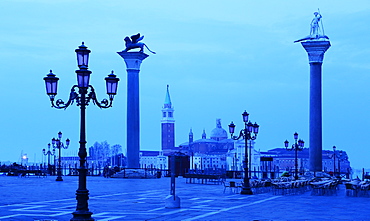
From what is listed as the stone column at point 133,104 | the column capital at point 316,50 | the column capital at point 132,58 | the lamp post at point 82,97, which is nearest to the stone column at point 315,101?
the column capital at point 316,50

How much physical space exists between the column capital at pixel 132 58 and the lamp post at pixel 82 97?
118 ft

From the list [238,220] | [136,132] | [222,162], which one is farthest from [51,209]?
[222,162]

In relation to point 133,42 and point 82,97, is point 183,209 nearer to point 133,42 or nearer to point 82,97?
point 82,97

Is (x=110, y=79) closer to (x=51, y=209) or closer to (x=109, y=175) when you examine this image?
(x=51, y=209)

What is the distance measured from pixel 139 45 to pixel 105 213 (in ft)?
112

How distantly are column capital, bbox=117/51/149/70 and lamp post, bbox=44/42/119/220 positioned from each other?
118 feet

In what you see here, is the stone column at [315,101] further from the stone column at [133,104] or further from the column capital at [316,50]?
the stone column at [133,104]

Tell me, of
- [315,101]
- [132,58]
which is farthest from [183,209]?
[132,58]

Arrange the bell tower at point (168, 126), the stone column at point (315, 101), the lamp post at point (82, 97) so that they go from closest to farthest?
the lamp post at point (82, 97) → the stone column at point (315, 101) → the bell tower at point (168, 126)

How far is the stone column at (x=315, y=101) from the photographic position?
1497 inches

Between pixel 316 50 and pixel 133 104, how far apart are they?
53.9ft

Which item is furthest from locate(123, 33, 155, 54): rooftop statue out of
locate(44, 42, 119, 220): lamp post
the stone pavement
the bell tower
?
the bell tower

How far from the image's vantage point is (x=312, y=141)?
38.2m

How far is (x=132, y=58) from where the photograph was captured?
49438mm
